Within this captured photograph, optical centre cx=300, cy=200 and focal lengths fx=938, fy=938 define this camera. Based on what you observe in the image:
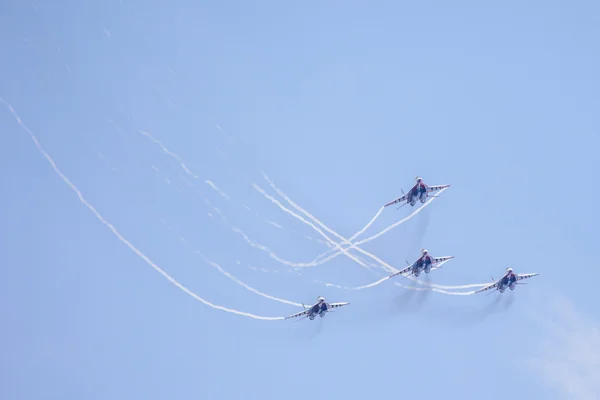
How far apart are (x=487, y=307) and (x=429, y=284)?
336 cm

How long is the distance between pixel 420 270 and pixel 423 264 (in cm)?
38

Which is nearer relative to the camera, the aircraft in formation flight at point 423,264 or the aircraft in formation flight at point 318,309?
the aircraft in formation flight at point 318,309

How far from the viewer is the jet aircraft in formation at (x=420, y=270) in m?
48.1

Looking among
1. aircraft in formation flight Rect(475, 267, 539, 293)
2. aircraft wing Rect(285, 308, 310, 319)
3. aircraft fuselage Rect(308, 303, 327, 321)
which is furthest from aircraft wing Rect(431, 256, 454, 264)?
aircraft wing Rect(285, 308, 310, 319)

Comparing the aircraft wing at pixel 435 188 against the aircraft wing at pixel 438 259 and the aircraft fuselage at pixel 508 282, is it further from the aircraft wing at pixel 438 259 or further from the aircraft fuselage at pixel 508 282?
the aircraft fuselage at pixel 508 282

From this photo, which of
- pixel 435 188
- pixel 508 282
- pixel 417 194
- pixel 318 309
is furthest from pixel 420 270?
pixel 318 309

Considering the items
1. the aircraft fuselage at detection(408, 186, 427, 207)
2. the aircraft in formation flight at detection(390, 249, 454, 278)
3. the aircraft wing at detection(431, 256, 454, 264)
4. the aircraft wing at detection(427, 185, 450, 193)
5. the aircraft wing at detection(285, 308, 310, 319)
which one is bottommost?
the aircraft wing at detection(285, 308, 310, 319)

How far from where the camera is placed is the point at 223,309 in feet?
158

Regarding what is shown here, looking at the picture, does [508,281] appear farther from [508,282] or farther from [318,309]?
[318,309]

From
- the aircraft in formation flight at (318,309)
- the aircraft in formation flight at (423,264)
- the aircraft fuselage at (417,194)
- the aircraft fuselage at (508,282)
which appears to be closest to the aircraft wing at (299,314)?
the aircraft in formation flight at (318,309)

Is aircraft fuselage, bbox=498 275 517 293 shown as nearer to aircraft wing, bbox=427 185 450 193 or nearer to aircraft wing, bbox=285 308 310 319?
aircraft wing, bbox=427 185 450 193

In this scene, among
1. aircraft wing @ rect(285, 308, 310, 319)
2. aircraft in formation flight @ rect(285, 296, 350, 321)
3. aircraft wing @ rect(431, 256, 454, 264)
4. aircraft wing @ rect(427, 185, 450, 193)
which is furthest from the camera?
aircraft wing @ rect(427, 185, 450, 193)

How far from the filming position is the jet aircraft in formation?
48094 millimetres

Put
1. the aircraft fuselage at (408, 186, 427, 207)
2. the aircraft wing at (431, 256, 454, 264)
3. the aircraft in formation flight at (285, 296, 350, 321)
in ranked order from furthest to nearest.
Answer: the aircraft fuselage at (408, 186, 427, 207), the aircraft wing at (431, 256, 454, 264), the aircraft in formation flight at (285, 296, 350, 321)
